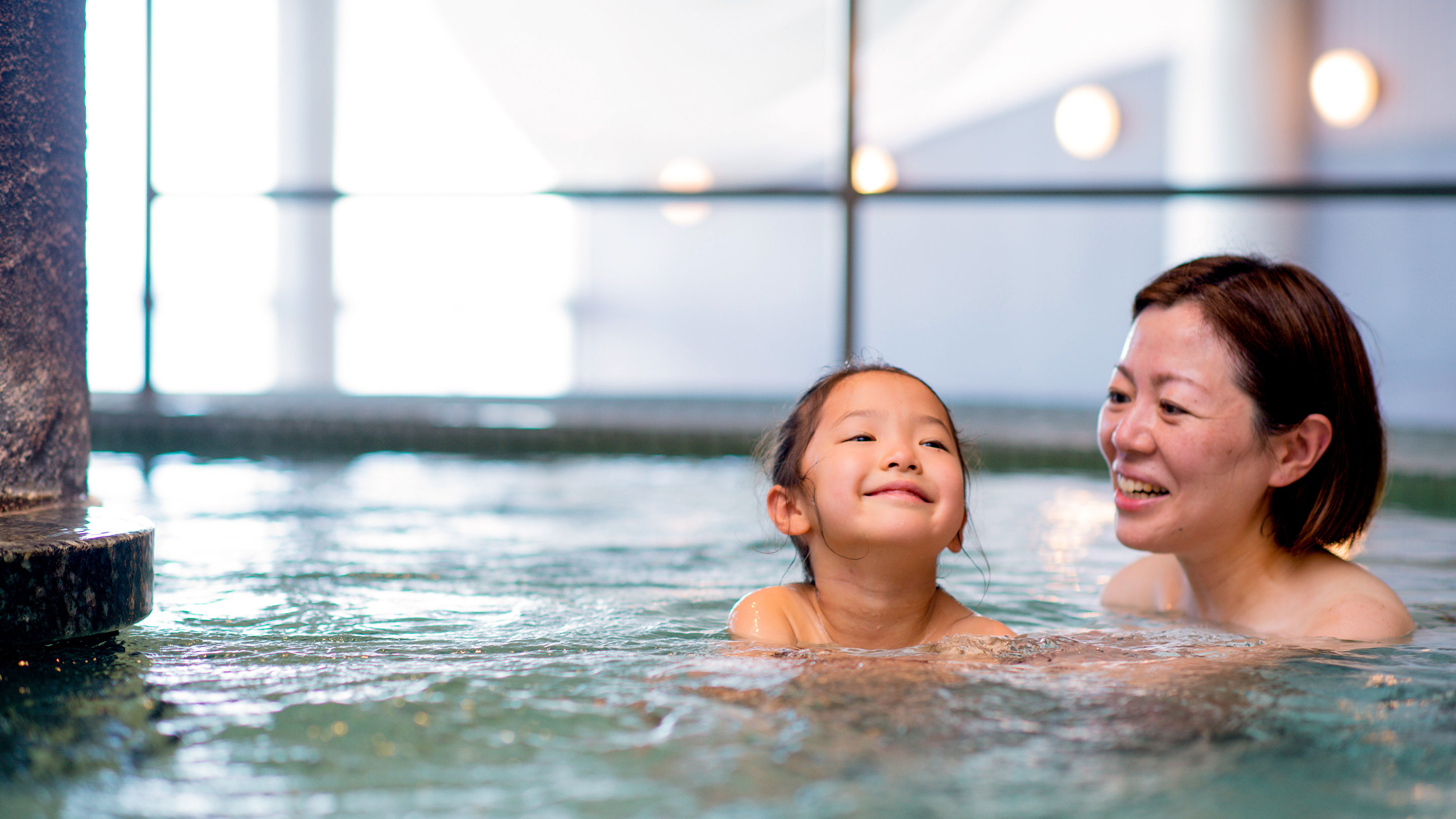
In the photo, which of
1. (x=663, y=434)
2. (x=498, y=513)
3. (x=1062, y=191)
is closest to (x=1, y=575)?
(x=498, y=513)

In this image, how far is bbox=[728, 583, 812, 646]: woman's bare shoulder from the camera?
1.82 m

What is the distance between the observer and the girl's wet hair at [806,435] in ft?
6.43

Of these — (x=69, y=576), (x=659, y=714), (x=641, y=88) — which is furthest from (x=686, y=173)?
(x=659, y=714)

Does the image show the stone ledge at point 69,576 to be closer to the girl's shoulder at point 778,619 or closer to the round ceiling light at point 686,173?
the girl's shoulder at point 778,619

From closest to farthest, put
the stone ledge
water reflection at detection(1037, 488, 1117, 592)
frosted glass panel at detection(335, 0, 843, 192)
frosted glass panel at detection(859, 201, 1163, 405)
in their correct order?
the stone ledge
water reflection at detection(1037, 488, 1117, 592)
frosted glass panel at detection(859, 201, 1163, 405)
frosted glass panel at detection(335, 0, 843, 192)

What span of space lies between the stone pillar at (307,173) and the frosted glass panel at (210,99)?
103 centimetres

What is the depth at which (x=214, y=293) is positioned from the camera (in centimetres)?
1342

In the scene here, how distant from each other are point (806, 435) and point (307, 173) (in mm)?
9278

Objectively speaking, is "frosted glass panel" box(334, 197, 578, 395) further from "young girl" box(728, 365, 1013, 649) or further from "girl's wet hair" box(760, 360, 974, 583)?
"young girl" box(728, 365, 1013, 649)

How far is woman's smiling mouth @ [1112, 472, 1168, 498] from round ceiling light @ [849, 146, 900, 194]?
485cm

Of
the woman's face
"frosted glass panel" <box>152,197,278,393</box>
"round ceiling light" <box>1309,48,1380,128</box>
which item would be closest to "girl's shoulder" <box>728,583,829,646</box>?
the woman's face

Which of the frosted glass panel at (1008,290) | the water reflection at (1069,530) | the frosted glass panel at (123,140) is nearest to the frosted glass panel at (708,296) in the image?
the frosted glass panel at (1008,290)

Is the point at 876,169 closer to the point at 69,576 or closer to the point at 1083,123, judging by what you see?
the point at 1083,123

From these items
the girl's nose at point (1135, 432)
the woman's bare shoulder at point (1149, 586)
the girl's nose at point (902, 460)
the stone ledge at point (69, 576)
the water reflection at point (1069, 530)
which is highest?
the girl's nose at point (1135, 432)
